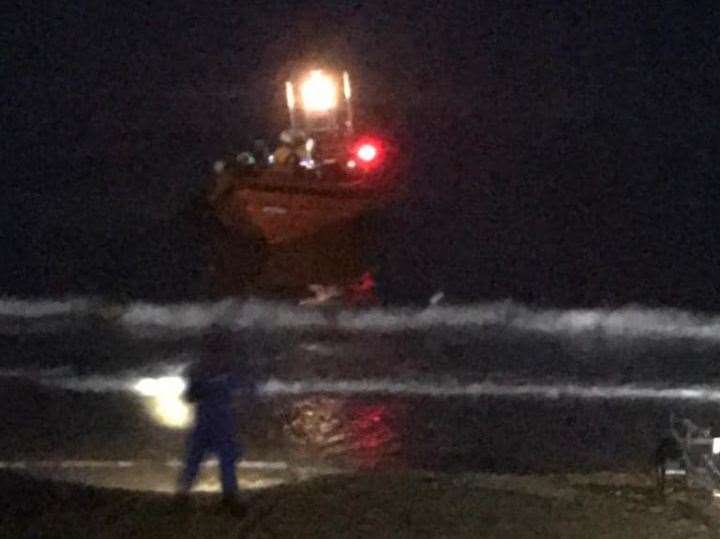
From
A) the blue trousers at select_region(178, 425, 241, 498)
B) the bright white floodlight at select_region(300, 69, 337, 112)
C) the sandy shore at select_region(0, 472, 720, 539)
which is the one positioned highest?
the bright white floodlight at select_region(300, 69, 337, 112)

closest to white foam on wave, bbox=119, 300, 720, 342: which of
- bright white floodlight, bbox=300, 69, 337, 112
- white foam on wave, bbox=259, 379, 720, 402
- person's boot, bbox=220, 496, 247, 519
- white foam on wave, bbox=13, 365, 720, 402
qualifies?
bright white floodlight, bbox=300, 69, 337, 112

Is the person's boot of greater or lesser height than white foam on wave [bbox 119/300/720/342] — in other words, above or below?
above

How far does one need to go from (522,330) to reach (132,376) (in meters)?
9.14

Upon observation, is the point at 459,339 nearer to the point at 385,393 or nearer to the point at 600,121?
the point at 385,393

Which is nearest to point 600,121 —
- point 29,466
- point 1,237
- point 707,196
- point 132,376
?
point 707,196

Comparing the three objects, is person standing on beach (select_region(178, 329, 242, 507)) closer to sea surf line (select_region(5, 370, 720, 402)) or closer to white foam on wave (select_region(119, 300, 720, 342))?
sea surf line (select_region(5, 370, 720, 402))

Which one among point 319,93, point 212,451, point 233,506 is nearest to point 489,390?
point 212,451

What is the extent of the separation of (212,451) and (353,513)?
1.08 metres

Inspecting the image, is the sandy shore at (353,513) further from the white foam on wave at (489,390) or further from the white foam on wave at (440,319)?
the white foam on wave at (440,319)

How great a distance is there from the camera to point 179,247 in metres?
44.2

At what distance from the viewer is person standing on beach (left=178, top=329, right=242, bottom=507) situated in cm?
913

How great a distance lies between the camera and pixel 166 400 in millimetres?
16797

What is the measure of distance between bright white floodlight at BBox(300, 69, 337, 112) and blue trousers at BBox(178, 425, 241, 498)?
18222 millimetres

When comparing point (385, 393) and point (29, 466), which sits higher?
point (29, 466)
